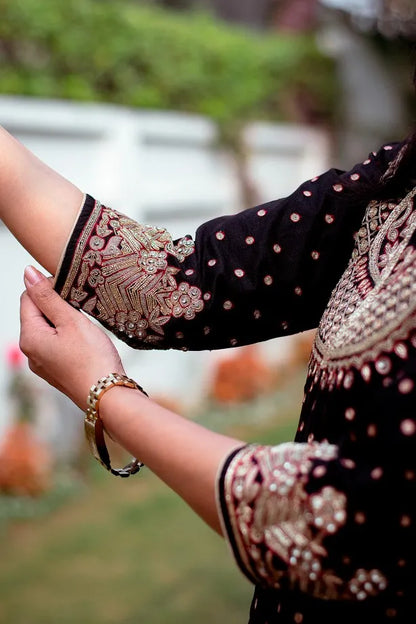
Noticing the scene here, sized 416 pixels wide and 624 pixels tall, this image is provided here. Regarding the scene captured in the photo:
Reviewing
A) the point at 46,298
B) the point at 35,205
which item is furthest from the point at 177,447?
the point at 35,205

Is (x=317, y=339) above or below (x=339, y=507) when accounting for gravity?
above

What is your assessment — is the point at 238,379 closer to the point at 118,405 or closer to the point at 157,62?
the point at 157,62

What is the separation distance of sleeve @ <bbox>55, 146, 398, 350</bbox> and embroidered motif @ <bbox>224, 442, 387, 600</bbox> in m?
0.36

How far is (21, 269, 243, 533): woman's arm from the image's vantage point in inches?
39.6

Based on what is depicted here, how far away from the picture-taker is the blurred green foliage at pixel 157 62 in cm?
479

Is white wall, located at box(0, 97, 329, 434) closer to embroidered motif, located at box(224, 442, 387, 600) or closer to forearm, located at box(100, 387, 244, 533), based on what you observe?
forearm, located at box(100, 387, 244, 533)

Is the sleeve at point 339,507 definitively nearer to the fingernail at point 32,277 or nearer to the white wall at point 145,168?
the fingernail at point 32,277

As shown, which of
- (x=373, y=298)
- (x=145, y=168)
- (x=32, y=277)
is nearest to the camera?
(x=373, y=298)

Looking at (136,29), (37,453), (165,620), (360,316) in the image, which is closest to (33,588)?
(165,620)

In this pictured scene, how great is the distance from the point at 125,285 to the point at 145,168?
14.6 feet

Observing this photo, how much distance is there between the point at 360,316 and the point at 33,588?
2815 millimetres

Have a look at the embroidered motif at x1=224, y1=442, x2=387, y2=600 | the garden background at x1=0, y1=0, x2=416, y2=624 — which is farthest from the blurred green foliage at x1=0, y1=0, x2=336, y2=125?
the embroidered motif at x1=224, y1=442, x2=387, y2=600

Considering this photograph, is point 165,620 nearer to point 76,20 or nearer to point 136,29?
point 76,20

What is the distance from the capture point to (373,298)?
1055 millimetres
